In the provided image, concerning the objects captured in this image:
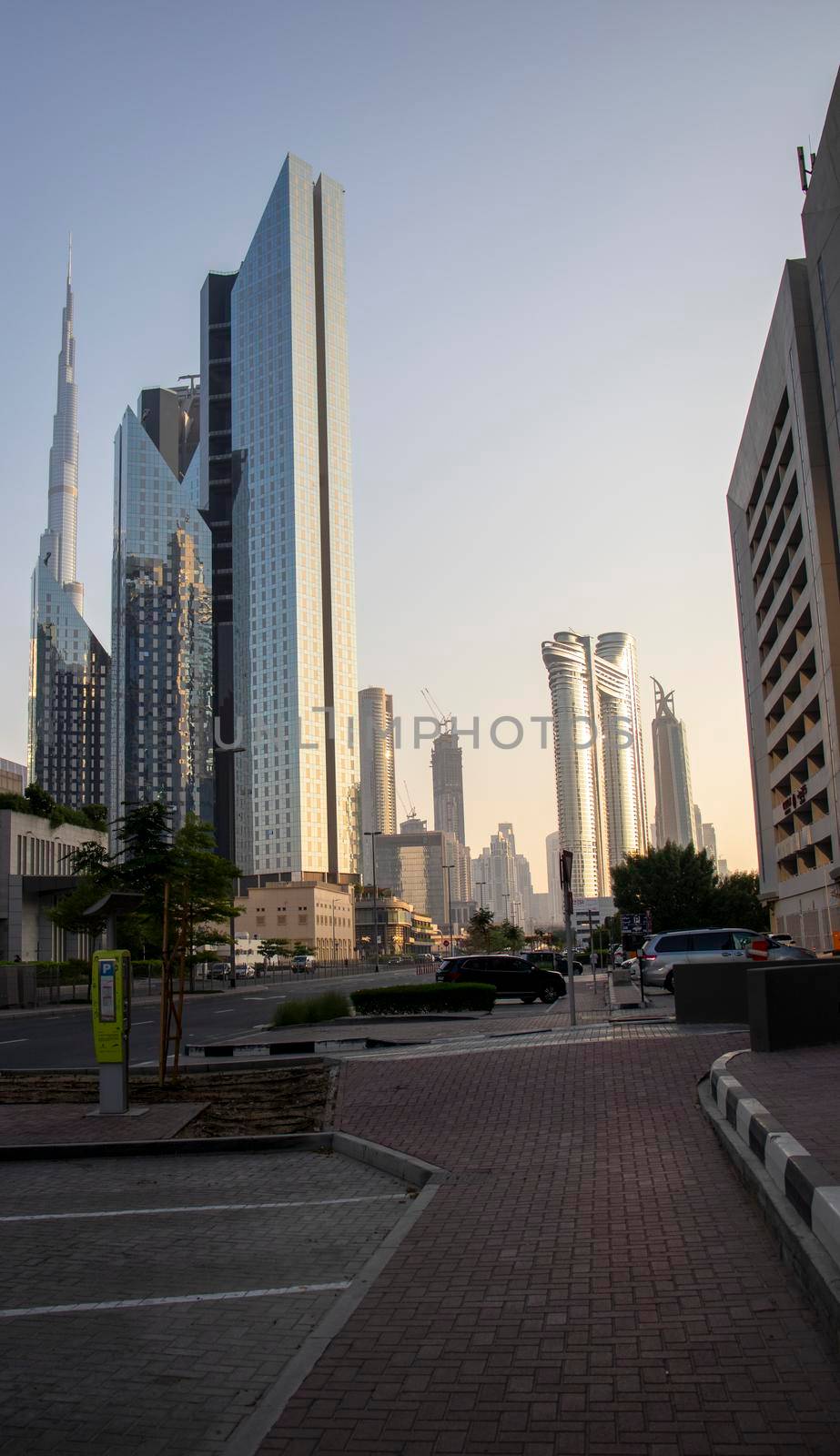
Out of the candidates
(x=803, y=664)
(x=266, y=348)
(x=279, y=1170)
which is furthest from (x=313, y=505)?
(x=279, y=1170)

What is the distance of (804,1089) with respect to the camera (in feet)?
33.7

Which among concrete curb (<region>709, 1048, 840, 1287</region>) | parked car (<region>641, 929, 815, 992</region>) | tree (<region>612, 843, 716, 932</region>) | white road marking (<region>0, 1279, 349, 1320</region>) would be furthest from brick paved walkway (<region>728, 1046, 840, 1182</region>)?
tree (<region>612, 843, 716, 932</region>)

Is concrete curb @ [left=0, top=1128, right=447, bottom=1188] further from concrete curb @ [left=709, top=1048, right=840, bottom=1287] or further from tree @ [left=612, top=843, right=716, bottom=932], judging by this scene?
tree @ [left=612, top=843, right=716, bottom=932]

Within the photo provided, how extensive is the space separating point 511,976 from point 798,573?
33333 millimetres

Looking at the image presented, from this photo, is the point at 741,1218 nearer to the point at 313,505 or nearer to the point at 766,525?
the point at 766,525

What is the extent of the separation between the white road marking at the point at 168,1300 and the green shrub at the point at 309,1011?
66.5ft

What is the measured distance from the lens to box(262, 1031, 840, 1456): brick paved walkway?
4.10 meters

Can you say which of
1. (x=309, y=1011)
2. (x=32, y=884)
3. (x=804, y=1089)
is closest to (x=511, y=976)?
(x=309, y=1011)

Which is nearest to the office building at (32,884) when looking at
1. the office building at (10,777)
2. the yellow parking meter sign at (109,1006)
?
the office building at (10,777)

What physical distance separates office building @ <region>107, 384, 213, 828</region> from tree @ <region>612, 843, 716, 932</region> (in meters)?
122

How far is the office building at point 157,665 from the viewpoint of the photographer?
192375 mm

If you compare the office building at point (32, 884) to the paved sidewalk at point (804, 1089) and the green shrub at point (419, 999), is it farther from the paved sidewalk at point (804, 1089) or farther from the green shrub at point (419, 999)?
the paved sidewalk at point (804, 1089)

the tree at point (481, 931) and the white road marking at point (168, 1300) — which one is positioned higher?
the tree at point (481, 931)

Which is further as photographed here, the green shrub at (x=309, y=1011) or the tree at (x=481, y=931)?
the tree at (x=481, y=931)
